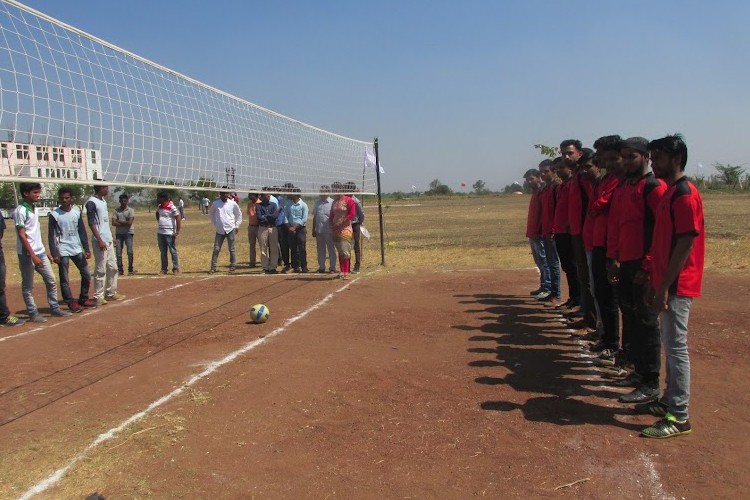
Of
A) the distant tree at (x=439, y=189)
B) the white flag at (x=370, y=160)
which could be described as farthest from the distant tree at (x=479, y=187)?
the white flag at (x=370, y=160)

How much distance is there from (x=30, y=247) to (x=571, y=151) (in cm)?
734

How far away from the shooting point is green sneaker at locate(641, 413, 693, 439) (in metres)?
3.95

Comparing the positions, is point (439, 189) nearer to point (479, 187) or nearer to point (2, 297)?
point (479, 187)

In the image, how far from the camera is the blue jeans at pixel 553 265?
8734mm

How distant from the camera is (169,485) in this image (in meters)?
3.44

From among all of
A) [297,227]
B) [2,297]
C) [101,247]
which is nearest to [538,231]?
[297,227]

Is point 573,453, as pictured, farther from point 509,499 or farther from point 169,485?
point 169,485

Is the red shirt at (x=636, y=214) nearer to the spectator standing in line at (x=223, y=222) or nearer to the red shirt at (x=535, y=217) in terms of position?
the red shirt at (x=535, y=217)

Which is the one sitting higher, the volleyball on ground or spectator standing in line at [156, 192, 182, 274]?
spectator standing in line at [156, 192, 182, 274]

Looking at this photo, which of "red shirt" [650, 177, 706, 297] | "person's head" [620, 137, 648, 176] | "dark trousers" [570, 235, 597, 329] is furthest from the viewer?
"dark trousers" [570, 235, 597, 329]

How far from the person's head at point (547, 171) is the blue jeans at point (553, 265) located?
0.88 m

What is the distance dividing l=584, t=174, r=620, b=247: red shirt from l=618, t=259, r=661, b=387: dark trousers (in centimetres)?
81

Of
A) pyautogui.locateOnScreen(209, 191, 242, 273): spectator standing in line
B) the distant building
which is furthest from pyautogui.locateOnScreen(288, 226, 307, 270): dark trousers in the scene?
the distant building

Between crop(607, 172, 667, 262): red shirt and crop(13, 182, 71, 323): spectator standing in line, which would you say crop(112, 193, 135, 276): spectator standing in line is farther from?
crop(607, 172, 667, 262): red shirt
